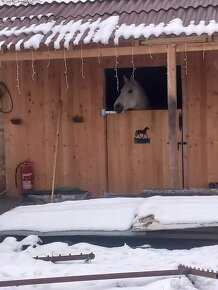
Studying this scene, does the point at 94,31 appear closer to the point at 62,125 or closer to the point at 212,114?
the point at 62,125

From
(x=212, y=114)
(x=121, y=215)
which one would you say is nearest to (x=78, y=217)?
(x=121, y=215)

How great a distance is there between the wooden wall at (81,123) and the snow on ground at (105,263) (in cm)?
347

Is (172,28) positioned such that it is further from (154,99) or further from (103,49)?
(154,99)

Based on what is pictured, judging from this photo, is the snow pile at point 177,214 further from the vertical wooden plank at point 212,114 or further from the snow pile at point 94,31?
the vertical wooden plank at point 212,114

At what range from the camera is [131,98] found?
33.8 ft

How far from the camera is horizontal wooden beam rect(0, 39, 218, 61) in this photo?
27.5ft

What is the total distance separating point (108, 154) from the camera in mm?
10594

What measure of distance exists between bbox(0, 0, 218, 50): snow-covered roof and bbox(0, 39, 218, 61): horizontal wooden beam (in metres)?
0.22

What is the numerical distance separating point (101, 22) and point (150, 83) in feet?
9.49

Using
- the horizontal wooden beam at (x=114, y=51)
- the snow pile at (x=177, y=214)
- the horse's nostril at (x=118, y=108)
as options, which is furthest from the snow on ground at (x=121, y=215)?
the horse's nostril at (x=118, y=108)

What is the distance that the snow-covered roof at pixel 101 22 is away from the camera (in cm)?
823

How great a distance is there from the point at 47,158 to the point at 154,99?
7.92ft

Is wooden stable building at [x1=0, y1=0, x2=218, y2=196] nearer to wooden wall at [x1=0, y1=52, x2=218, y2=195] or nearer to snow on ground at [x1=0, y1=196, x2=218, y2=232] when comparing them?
wooden wall at [x1=0, y1=52, x2=218, y2=195]

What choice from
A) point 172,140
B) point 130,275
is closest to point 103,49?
point 172,140
